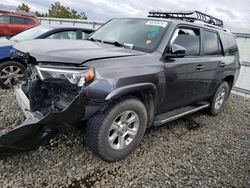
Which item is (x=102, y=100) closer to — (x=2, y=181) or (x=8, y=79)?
(x=2, y=181)

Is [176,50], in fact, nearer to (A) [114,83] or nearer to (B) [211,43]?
(A) [114,83]

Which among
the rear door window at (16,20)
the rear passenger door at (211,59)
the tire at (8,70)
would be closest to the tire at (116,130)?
the rear passenger door at (211,59)

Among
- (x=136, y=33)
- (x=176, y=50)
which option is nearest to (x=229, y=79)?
(x=176, y=50)

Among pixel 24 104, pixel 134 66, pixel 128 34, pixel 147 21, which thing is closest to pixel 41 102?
pixel 24 104

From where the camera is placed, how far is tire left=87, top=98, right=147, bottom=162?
2889 mm

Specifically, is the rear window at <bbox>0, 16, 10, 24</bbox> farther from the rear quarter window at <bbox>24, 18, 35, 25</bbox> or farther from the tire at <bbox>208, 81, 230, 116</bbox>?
the tire at <bbox>208, 81, 230, 116</bbox>

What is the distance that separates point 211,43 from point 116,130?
2801 millimetres

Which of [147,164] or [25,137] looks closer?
[25,137]

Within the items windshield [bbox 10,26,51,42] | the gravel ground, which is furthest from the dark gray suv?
windshield [bbox 10,26,51,42]

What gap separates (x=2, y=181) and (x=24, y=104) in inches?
36.1

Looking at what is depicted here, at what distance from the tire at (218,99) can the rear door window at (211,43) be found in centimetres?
81

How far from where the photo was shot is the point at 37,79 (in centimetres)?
296

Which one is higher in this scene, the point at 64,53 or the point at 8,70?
the point at 64,53

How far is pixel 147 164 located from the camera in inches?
130
